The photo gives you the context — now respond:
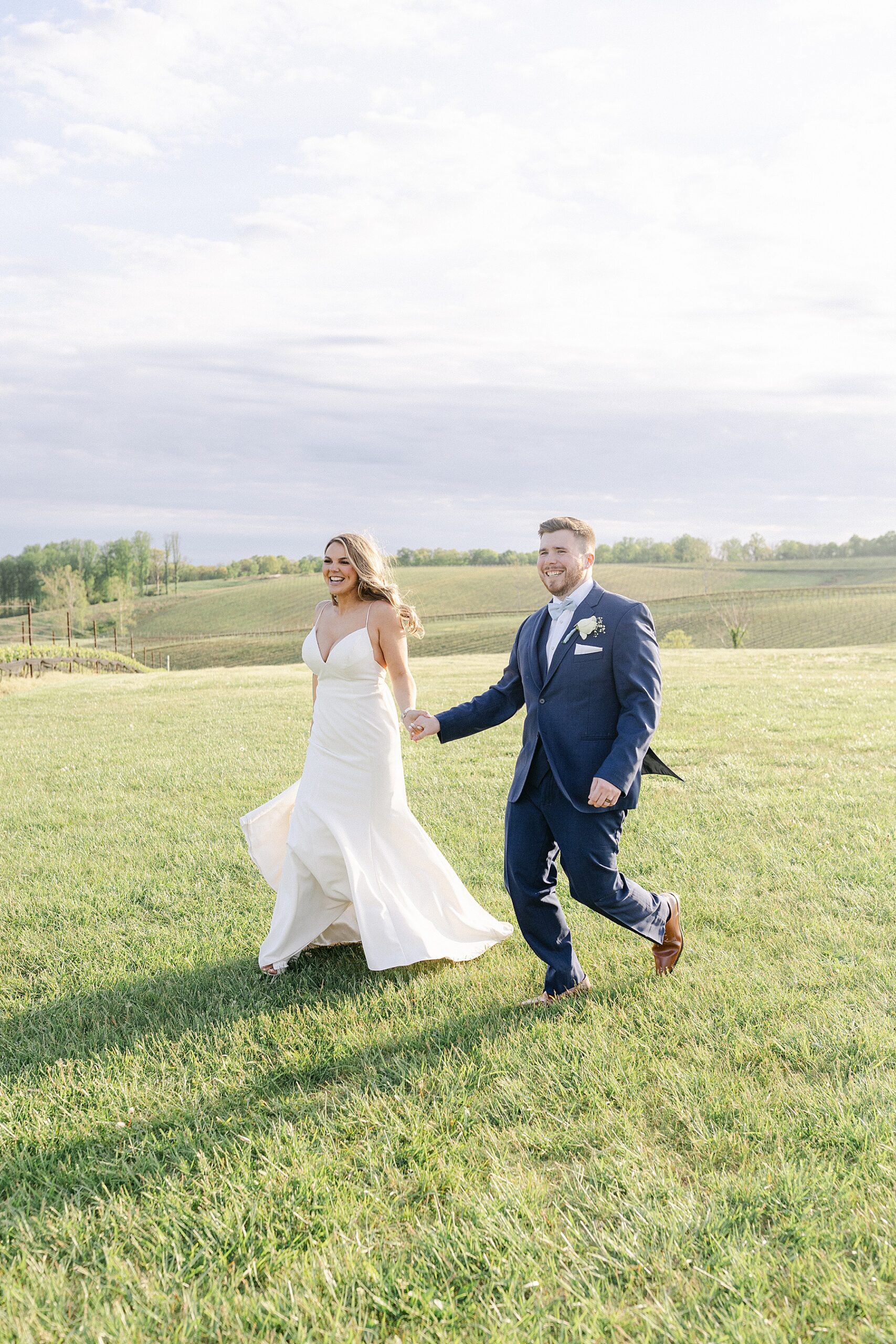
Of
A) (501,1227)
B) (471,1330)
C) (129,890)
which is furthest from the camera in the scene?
(129,890)

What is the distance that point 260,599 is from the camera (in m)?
113

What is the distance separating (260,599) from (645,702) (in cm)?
11105

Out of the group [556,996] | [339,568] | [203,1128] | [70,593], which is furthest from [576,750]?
[70,593]

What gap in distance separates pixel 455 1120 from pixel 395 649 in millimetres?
2899

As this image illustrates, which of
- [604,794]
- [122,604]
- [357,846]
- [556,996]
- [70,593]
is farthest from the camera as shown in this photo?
[122,604]

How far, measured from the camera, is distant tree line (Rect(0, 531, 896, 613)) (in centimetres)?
12650

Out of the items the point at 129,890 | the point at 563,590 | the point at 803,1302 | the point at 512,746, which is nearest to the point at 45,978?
the point at 129,890

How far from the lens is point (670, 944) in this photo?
5.49m

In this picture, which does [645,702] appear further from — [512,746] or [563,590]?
[512,746]

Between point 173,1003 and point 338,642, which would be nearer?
point 173,1003

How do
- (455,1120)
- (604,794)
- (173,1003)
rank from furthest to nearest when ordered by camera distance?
(173,1003), (604,794), (455,1120)

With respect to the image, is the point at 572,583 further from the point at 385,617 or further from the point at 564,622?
the point at 385,617

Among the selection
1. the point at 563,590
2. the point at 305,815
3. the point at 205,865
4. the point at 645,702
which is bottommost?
the point at 205,865

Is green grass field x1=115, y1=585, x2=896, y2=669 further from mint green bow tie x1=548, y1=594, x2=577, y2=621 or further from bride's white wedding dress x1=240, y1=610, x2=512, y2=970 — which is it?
mint green bow tie x1=548, y1=594, x2=577, y2=621
